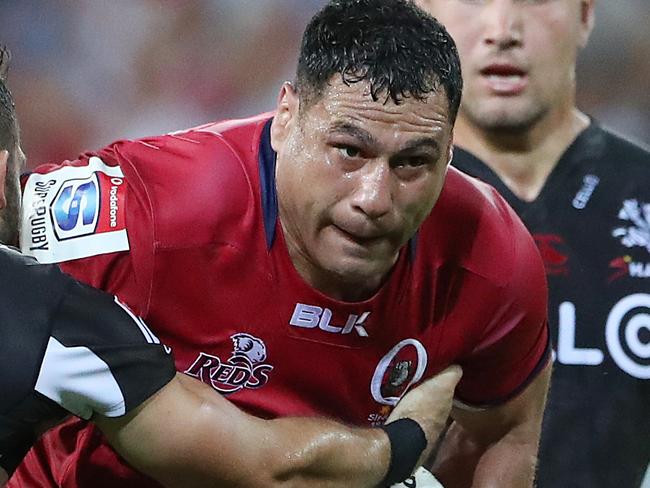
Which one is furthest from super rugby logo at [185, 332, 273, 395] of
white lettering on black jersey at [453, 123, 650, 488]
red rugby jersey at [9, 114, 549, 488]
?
white lettering on black jersey at [453, 123, 650, 488]

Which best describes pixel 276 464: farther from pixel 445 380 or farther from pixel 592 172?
pixel 592 172

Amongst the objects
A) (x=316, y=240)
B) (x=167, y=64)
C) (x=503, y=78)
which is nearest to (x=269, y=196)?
(x=316, y=240)

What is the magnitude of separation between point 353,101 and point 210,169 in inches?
8.4

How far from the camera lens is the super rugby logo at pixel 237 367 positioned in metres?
1.61

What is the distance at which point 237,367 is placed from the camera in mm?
1618

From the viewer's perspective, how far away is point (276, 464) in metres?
1.47

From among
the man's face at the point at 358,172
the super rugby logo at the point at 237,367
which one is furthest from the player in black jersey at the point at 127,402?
the man's face at the point at 358,172

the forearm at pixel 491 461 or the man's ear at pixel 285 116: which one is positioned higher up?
the man's ear at pixel 285 116

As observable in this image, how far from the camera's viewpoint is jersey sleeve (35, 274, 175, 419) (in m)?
1.32

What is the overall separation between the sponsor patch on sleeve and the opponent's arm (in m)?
0.19

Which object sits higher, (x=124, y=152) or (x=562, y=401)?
(x=124, y=152)

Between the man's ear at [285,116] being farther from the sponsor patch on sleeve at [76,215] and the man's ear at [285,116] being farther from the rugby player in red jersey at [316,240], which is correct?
the sponsor patch on sleeve at [76,215]

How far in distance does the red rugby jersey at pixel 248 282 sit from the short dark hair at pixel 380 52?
0.52ft

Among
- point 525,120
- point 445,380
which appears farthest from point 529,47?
point 445,380
